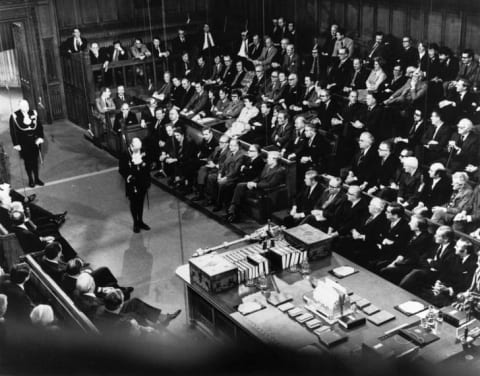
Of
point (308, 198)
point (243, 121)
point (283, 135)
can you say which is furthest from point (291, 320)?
point (243, 121)

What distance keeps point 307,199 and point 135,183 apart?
2.04 metres

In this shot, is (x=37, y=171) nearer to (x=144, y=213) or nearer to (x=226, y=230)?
(x=144, y=213)

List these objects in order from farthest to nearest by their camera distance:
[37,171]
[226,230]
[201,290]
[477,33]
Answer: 1. [477,33]
2. [37,171]
3. [226,230]
4. [201,290]

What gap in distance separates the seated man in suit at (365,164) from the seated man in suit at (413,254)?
149cm

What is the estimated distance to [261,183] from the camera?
862cm

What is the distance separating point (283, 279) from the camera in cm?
630

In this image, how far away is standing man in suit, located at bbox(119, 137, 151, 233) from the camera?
8.67 meters

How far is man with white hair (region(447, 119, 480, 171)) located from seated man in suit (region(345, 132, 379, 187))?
2.71 ft

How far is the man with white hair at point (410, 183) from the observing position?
7816 millimetres

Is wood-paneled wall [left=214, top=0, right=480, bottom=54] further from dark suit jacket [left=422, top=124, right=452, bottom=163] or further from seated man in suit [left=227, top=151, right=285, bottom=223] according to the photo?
seated man in suit [left=227, top=151, right=285, bottom=223]

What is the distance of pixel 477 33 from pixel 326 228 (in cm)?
450

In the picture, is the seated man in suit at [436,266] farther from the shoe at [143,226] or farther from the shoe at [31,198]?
the shoe at [31,198]

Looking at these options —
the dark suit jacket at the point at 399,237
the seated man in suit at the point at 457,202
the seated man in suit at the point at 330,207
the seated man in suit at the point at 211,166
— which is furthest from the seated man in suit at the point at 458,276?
the seated man in suit at the point at 211,166

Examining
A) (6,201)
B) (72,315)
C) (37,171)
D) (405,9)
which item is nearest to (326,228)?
(72,315)
